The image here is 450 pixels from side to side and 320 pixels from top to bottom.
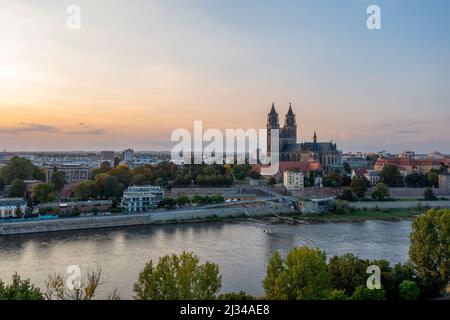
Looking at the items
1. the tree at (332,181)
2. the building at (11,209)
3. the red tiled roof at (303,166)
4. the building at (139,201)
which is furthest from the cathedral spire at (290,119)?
the building at (11,209)

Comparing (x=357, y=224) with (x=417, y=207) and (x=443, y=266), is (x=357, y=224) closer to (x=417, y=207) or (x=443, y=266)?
(x=417, y=207)

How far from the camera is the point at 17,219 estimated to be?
10391 millimetres

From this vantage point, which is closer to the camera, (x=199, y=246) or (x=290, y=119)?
(x=199, y=246)

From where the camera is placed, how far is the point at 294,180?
57.9 feet

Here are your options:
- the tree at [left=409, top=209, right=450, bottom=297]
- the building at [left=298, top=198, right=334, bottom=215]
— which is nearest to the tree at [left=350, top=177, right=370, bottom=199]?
the building at [left=298, top=198, right=334, bottom=215]

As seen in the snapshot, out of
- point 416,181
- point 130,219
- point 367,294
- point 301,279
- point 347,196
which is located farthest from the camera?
point 416,181

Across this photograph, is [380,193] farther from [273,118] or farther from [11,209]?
[11,209]

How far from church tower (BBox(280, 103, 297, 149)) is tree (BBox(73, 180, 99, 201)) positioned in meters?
13.6

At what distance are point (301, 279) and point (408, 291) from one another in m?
1.45

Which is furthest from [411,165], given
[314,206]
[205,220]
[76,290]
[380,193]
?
[76,290]

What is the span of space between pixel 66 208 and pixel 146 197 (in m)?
2.35

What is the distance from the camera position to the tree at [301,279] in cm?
373

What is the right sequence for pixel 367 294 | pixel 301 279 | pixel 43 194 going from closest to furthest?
pixel 301 279
pixel 367 294
pixel 43 194
